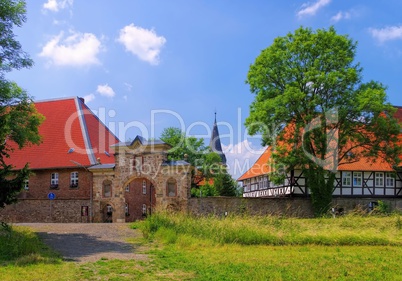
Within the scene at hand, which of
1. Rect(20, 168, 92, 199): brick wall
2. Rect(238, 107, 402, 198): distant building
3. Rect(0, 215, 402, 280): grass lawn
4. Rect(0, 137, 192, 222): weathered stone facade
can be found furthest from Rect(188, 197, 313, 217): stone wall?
Rect(0, 215, 402, 280): grass lawn

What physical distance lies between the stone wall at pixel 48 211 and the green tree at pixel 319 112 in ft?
42.9

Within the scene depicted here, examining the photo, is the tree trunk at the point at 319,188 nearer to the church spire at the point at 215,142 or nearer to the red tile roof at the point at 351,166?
the red tile roof at the point at 351,166

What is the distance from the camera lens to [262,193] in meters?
45.2

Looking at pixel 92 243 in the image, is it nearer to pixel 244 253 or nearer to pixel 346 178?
pixel 244 253

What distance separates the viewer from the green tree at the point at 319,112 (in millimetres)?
33438

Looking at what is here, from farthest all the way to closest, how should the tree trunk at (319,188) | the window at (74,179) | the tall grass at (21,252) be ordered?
the tree trunk at (319,188), the window at (74,179), the tall grass at (21,252)

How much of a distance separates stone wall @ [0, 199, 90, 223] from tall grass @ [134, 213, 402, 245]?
12959 mm

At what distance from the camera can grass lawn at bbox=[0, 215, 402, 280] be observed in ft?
35.7

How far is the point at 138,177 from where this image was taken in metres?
31.8

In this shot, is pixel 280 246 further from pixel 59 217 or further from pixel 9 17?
pixel 59 217

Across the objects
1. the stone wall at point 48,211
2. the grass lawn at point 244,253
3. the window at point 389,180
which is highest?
the window at point 389,180

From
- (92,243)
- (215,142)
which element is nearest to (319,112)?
(92,243)

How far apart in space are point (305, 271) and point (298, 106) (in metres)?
23.7

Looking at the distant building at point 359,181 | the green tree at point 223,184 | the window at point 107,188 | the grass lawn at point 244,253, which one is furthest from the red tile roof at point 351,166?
the grass lawn at point 244,253
